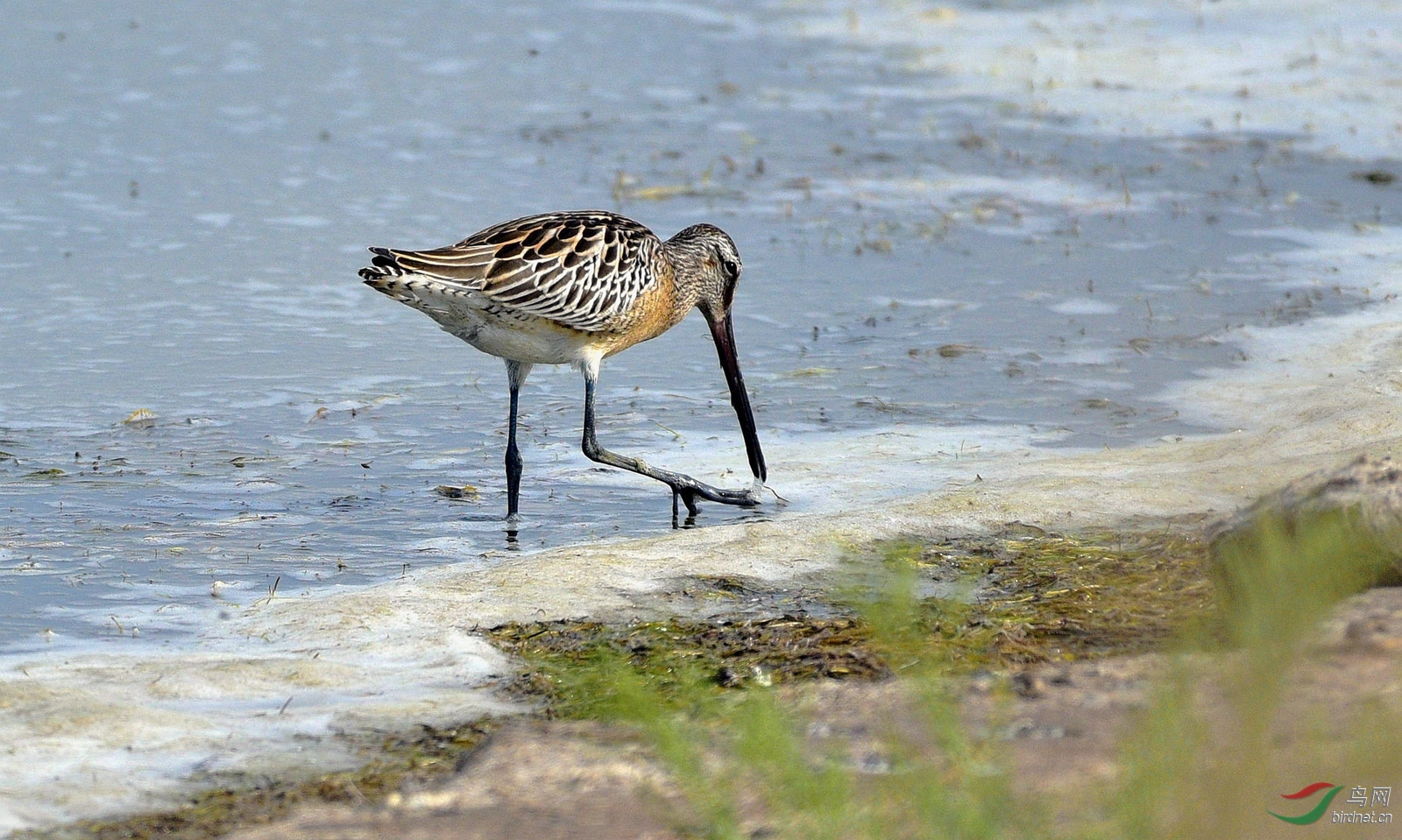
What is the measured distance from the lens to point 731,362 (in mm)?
8031

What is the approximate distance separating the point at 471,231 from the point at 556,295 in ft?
12.1

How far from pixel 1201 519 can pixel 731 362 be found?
251cm

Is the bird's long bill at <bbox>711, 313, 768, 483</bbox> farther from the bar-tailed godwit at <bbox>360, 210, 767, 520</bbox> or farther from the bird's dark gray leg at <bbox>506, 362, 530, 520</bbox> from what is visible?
the bird's dark gray leg at <bbox>506, 362, 530, 520</bbox>

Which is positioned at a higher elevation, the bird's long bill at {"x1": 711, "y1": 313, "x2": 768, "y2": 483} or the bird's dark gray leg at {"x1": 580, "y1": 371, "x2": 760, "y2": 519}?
the bird's long bill at {"x1": 711, "y1": 313, "x2": 768, "y2": 483}

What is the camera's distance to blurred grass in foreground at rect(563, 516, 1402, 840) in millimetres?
3055

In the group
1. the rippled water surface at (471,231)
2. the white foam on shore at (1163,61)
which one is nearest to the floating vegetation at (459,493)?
the rippled water surface at (471,231)

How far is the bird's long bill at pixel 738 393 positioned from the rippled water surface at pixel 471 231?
0.16 meters

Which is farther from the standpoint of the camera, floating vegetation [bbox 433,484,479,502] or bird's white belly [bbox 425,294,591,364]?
floating vegetation [bbox 433,484,479,502]

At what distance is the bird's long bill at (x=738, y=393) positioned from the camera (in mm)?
7293

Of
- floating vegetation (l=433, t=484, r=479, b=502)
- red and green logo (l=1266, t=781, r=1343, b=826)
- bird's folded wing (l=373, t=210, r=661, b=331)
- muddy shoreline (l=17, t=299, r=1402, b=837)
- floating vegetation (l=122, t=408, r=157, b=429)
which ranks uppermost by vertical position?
bird's folded wing (l=373, t=210, r=661, b=331)

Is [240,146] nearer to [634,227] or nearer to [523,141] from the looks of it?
[523,141]

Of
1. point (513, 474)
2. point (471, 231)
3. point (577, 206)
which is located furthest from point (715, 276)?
point (577, 206)

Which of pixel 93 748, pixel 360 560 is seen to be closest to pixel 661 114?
pixel 360 560
